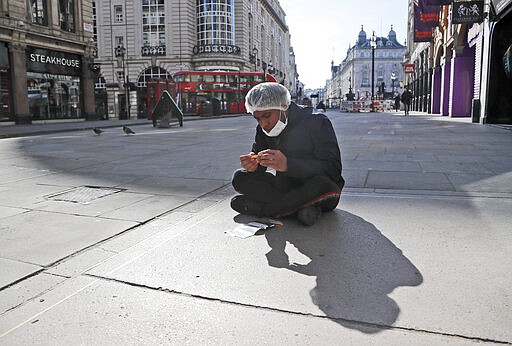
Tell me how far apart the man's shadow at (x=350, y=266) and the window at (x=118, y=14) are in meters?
52.4

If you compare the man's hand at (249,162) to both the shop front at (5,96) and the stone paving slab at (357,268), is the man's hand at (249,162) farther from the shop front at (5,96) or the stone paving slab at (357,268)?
the shop front at (5,96)

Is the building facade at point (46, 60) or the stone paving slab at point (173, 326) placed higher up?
the building facade at point (46, 60)

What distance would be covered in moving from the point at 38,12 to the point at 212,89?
1547 cm

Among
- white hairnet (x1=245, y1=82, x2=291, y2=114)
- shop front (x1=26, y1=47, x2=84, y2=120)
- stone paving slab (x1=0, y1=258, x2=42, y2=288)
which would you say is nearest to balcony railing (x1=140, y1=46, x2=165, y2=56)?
shop front (x1=26, y1=47, x2=84, y2=120)

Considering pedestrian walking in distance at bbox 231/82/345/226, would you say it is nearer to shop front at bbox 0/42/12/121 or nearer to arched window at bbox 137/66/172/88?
shop front at bbox 0/42/12/121

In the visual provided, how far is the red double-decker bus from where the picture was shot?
35.8 m

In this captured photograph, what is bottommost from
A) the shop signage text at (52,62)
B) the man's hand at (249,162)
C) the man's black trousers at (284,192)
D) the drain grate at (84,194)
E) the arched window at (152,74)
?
the drain grate at (84,194)

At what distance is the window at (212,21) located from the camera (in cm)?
4994

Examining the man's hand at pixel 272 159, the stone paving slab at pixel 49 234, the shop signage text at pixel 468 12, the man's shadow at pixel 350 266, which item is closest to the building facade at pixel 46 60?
the stone paving slab at pixel 49 234

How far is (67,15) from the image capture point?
2564 centimetres

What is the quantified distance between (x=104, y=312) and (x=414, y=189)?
3.80 m

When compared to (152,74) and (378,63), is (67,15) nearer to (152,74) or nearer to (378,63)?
(152,74)

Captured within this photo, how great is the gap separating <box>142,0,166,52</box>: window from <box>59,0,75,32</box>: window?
2436 centimetres

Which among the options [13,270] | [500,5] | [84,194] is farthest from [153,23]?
[13,270]
